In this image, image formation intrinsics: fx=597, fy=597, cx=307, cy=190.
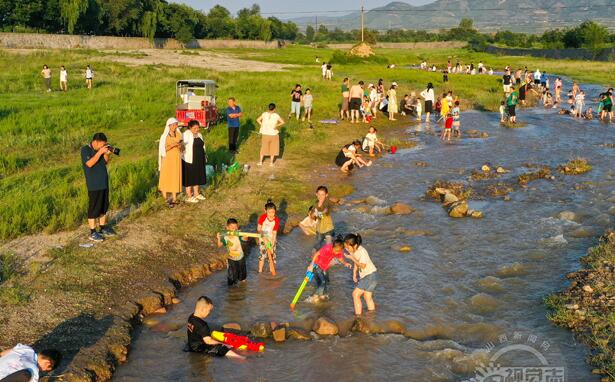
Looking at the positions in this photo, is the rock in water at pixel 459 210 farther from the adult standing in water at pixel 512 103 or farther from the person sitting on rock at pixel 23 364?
the adult standing in water at pixel 512 103

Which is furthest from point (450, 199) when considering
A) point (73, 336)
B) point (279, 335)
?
point (73, 336)

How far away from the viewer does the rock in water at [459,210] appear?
1506cm

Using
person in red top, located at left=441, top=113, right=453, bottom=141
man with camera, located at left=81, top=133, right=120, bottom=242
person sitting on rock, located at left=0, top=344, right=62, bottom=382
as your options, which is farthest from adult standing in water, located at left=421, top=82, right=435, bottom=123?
person sitting on rock, located at left=0, top=344, right=62, bottom=382

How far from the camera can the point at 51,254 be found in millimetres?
10508

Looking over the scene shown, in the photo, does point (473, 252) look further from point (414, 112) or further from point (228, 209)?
point (414, 112)

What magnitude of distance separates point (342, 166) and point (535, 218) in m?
6.67

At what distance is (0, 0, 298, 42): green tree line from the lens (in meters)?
78.2

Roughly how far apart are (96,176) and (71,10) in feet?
255

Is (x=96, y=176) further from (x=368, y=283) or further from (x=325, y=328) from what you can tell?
(x=368, y=283)

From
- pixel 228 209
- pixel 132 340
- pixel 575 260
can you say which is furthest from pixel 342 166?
pixel 132 340

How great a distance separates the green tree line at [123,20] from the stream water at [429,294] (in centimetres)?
7363

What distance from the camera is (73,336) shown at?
834cm

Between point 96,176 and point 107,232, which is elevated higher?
point 96,176

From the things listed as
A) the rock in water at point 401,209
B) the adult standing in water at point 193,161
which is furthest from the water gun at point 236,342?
the rock in water at point 401,209
